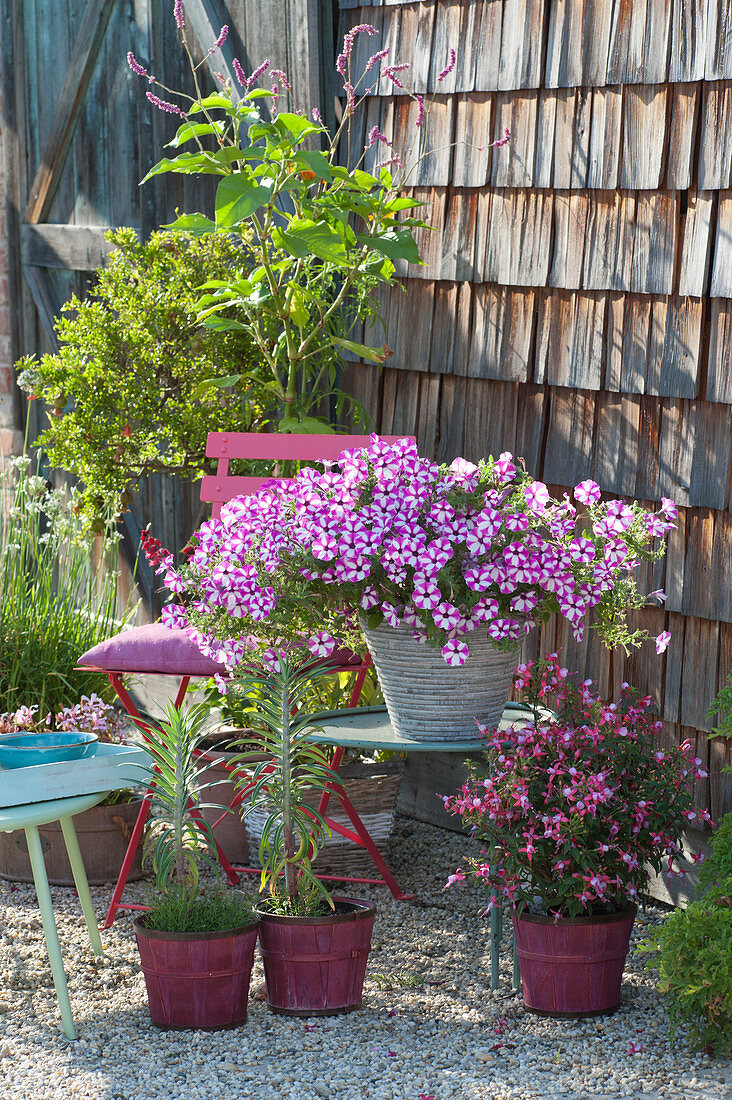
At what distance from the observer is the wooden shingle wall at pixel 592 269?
2.64 meters

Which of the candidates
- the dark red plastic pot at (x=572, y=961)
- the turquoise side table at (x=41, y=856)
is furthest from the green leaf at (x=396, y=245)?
the dark red plastic pot at (x=572, y=961)

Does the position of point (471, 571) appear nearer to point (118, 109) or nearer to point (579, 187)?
point (579, 187)

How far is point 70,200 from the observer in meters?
4.79

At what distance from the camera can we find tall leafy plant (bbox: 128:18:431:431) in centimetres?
297

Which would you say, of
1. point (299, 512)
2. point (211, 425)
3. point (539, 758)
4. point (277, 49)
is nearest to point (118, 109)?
point (277, 49)

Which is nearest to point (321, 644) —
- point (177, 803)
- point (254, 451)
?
point (177, 803)

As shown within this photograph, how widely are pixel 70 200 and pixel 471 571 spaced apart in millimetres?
3250

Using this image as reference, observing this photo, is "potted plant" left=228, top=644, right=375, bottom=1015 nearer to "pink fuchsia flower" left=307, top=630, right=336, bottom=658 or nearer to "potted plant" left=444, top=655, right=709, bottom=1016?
"pink fuchsia flower" left=307, top=630, right=336, bottom=658

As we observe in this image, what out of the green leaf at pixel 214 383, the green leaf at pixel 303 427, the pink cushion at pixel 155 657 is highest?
the green leaf at pixel 214 383

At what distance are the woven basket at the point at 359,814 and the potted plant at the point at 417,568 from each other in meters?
0.63

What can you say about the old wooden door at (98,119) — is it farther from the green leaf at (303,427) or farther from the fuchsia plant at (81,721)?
Answer: the fuchsia plant at (81,721)

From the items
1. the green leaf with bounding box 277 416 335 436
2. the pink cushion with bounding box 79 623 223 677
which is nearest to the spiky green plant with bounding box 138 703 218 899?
the pink cushion with bounding box 79 623 223 677

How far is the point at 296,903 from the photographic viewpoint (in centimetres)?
236

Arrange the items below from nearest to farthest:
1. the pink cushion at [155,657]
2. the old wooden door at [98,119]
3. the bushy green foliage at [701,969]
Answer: the bushy green foliage at [701,969], the pink cushion at [155,657], the old wooden door at [98,119]
